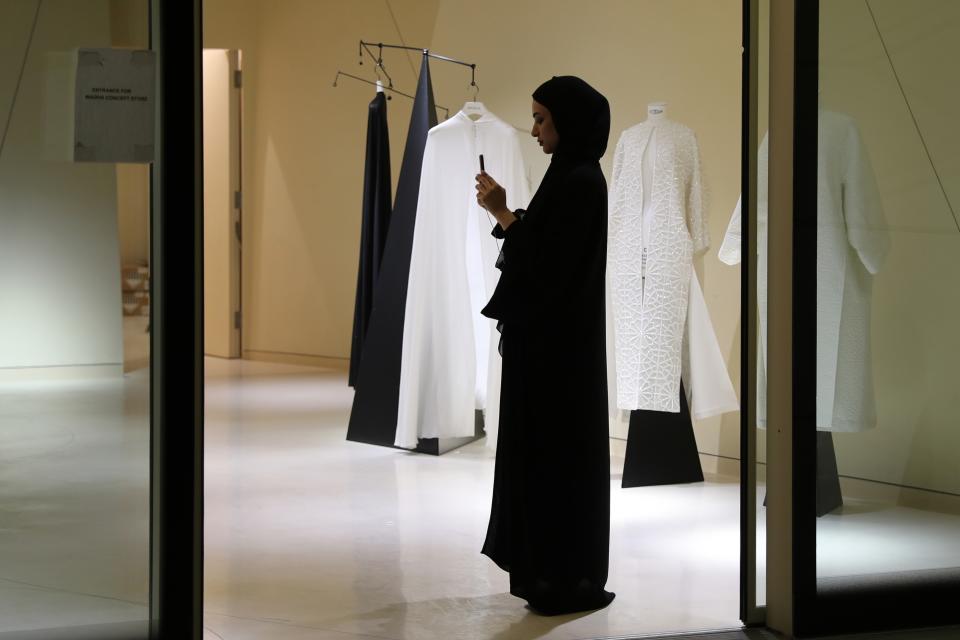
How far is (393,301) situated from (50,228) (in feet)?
10.6

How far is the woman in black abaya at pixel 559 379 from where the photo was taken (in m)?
2.80

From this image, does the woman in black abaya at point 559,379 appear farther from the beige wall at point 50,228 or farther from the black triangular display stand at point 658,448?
the black triangular display stand at point 658,448

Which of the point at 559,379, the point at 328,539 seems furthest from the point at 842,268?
the point at 328,539

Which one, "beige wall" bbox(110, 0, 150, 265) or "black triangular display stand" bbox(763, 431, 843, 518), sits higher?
"beige wall" bbox(110, 0, 150, 265)

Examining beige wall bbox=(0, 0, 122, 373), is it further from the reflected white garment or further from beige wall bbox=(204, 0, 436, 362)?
beige wall bbox=(204, 0, 436, 362)

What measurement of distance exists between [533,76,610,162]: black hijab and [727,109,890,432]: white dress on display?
44cm

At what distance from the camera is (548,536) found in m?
2.80

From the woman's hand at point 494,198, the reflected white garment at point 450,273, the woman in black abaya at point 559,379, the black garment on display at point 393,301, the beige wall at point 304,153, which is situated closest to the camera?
the woman in black abaya at point 559,379

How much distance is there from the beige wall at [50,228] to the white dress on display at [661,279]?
2714mm

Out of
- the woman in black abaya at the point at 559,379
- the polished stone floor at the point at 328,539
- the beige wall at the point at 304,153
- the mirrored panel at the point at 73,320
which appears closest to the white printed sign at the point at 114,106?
the mirrored panel at the point at 73,320

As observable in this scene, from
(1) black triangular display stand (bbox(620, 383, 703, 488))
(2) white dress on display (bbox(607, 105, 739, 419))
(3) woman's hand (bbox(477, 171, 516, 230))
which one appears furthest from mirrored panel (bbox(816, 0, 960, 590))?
(1) black triangular display stand (bbox(620, 383, 703, 488))

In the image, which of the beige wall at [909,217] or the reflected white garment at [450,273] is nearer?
the beige wall at [909,217]

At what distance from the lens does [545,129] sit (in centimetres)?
289

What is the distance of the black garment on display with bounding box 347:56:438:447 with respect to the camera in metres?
5.39
